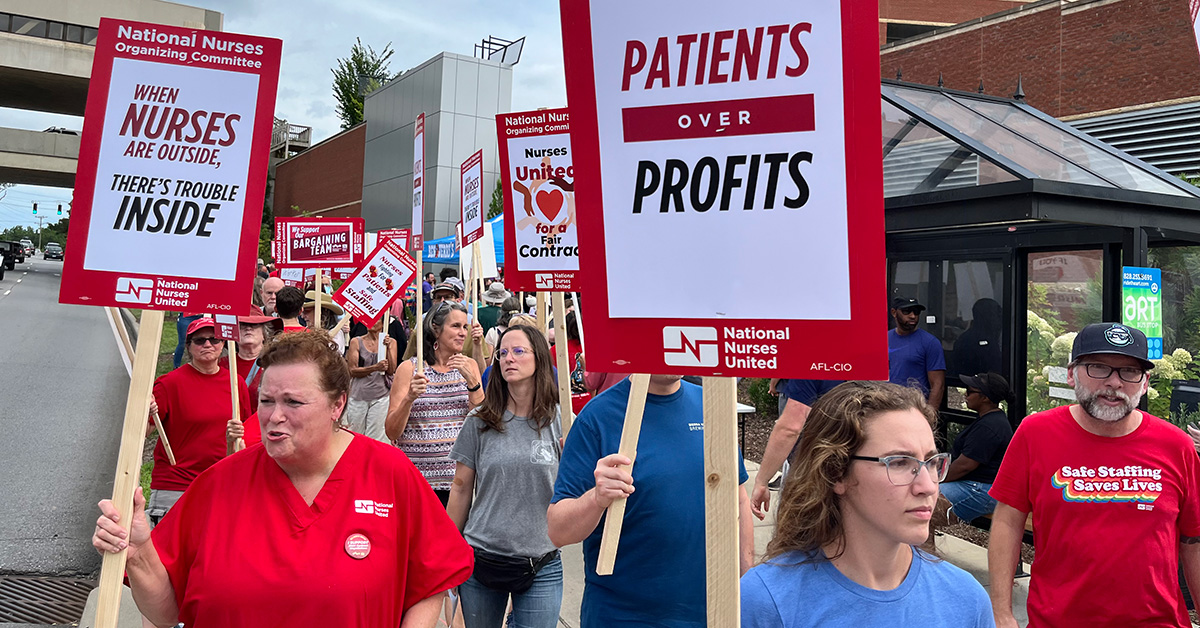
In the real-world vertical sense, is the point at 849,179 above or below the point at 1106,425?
above

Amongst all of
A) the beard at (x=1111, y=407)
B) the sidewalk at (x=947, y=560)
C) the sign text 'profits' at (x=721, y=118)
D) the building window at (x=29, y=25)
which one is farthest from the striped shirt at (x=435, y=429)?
the building window at (x=29, y=25)

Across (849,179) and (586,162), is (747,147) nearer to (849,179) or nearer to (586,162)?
(849,179)

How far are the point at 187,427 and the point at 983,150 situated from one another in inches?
222

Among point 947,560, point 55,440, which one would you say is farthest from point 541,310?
point 55,440

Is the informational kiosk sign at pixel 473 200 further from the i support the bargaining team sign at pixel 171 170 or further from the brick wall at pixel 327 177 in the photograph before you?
the brick wall at pixel 327 177

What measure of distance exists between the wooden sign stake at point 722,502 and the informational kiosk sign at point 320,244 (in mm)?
10327

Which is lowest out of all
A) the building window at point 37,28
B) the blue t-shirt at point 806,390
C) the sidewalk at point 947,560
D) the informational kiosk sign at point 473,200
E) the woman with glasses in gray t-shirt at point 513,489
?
the sidewalk at point 947,560

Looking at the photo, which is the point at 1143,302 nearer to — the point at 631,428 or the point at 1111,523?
the point at 1111,523

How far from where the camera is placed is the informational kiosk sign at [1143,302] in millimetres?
6242

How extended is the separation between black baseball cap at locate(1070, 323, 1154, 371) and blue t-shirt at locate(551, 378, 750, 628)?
1.68 metres

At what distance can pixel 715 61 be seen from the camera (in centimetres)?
226

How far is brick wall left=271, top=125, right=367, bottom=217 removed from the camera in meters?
41.6

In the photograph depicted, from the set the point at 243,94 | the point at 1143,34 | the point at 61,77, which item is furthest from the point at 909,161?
the point at 61,77

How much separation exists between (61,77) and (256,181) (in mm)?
45112
